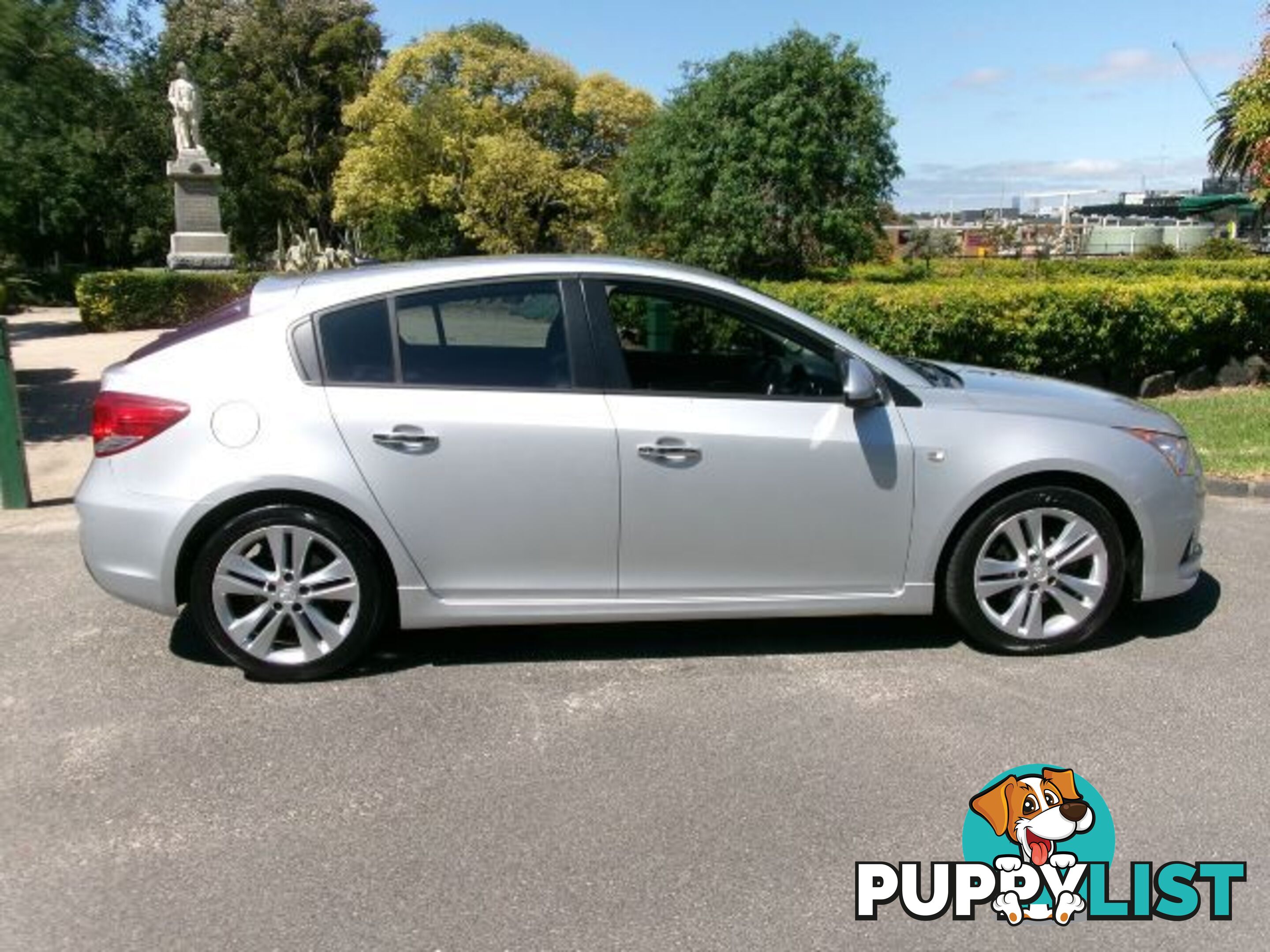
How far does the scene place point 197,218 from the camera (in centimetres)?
2266

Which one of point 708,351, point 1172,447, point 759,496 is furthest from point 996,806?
point 708,351

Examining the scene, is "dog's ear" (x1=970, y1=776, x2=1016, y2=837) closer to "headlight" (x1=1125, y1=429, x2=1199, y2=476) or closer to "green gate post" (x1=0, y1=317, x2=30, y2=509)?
"headlight" (x1=1125, y1=429, x2=1199, y2=476)

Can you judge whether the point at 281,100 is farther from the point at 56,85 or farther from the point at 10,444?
the point at 10,444

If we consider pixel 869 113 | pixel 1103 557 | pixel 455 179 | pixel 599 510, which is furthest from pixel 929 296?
pixel 455 179

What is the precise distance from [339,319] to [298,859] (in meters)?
2.06

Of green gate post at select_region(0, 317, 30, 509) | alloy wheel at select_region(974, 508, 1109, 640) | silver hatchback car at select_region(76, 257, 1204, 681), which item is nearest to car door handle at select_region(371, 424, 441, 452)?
silver hatchback car at select_region(76, 257, 1204, 681)

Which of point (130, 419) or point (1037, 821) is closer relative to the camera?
point (1037, 821)

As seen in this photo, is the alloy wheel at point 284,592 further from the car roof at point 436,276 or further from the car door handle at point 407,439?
the car roof at point 436,276

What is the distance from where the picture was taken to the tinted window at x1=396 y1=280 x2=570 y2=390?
13.6 feet

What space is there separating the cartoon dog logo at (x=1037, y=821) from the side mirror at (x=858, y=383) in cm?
149

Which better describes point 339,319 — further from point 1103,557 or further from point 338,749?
point 1103,557

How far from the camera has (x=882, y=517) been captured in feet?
13.8

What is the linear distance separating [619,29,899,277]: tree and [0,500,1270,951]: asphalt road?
32.9 feet

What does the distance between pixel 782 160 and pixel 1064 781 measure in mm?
11471
